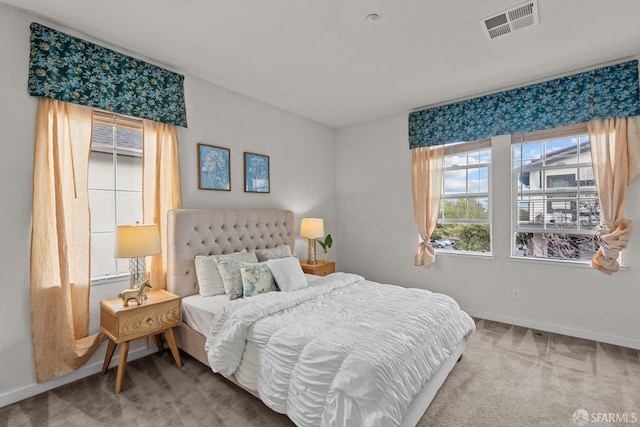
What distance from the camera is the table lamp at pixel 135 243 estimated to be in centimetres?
233

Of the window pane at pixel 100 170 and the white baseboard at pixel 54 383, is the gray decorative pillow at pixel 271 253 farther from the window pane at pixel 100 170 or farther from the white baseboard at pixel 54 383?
the window pane at pixel 100 170

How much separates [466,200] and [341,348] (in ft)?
9.78

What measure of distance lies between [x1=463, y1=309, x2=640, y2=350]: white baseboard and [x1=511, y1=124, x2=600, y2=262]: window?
74 centimetres

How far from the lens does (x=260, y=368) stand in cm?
194

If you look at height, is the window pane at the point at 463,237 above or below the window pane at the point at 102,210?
below

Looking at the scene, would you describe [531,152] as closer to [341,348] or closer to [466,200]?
[466,200]

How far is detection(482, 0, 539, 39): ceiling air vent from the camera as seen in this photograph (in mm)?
2078

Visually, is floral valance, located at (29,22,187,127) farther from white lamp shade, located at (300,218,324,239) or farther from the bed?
white lamp shade, located at (300,218,324,239)

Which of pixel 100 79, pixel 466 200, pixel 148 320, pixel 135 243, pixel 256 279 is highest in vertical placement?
pixel 100 79

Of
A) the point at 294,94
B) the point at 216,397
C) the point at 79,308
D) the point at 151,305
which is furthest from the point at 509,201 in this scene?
the point at 79,308

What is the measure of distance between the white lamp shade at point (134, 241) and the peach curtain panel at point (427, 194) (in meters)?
3.12

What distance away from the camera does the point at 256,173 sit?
12.3 feet

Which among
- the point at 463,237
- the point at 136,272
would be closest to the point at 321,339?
the point at 136,272

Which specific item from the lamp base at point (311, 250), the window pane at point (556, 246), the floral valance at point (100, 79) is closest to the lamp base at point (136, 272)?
the floral valance at point (100, 79)
